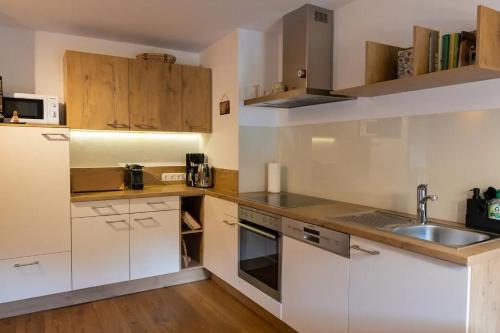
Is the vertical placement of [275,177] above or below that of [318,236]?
above

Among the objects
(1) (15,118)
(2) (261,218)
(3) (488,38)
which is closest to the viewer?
(3) (488,38)

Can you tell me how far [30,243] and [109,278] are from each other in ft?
2.12

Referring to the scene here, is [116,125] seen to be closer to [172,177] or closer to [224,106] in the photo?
[172,177]

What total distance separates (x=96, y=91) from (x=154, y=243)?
1383 millimetres

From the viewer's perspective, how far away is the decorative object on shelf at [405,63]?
1.91 meters

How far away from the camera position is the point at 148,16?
2754 millimetres

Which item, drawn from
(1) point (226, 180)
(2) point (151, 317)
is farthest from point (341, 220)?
(2) point (151, 317)

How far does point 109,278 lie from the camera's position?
2916 millimetres

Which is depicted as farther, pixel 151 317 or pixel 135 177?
pixel 135 177

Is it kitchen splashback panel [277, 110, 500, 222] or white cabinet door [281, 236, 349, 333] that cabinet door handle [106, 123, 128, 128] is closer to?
kitchen splashback panel [277, 110, 500, 222]

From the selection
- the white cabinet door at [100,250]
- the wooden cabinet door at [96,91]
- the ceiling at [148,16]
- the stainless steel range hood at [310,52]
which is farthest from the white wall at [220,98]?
the white cabinet door at [100,250]

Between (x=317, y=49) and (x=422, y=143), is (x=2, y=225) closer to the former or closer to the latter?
(x=317, y=49)

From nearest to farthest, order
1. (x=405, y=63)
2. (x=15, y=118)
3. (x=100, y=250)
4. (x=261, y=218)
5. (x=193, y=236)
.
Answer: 1. (x=405, y=63)
2. (x=261, y=218)
3. (x=15, y=118)
4. (x=100, y=250)
5. (x=193, y=236)

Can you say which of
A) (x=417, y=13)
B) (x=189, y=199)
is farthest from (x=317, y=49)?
(x=189, y=199)
